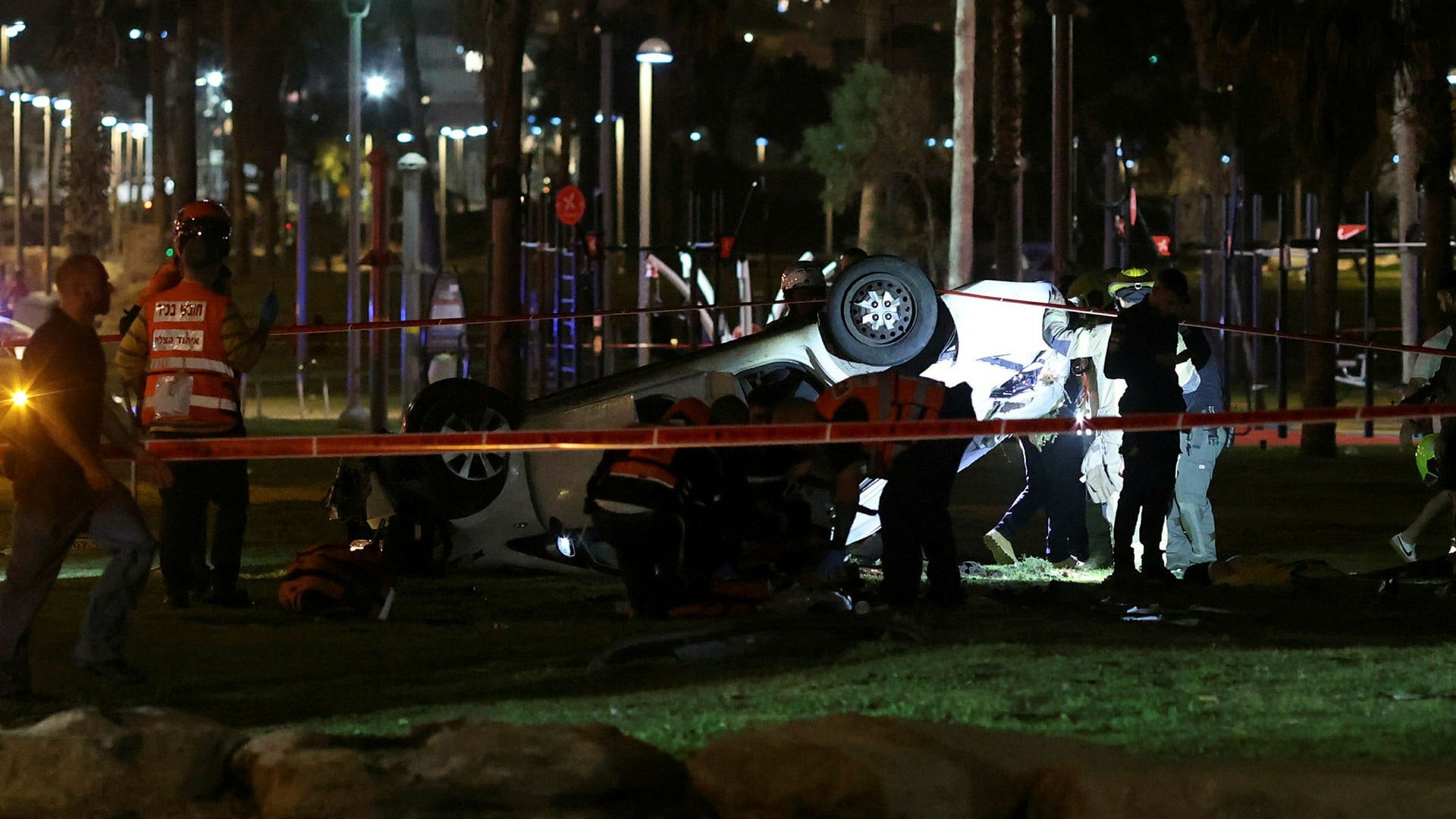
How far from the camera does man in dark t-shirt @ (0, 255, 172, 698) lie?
721cm

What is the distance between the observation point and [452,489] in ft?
35.3

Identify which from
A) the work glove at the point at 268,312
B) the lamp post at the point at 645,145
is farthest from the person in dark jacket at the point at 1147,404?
the lamp post at the point at 645,145

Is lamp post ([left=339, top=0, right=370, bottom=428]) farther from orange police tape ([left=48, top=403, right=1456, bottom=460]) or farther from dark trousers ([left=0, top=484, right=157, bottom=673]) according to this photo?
dark trousers ([left=0, top=484, right=157, bottom=673])

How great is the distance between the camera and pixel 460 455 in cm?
1069

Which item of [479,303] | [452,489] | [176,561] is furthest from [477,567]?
[479,303]

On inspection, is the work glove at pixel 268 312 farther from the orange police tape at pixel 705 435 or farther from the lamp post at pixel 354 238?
the lamp post at pixel 354 238

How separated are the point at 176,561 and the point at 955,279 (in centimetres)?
1425

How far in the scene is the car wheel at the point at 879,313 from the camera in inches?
436

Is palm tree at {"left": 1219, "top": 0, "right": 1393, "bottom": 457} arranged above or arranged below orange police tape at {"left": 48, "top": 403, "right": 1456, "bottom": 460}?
above

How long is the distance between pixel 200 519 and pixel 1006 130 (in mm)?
→ 16577

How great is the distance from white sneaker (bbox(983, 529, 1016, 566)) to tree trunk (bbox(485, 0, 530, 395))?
26.0 feet

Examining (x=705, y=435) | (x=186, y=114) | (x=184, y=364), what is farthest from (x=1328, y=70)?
(x=186, y=114)

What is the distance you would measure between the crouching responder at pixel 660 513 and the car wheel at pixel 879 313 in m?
1.67

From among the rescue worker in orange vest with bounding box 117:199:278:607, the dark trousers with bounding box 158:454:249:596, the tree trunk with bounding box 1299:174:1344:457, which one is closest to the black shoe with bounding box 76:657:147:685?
the rescue worker in orange vest with bounding box 117:199:278:607
